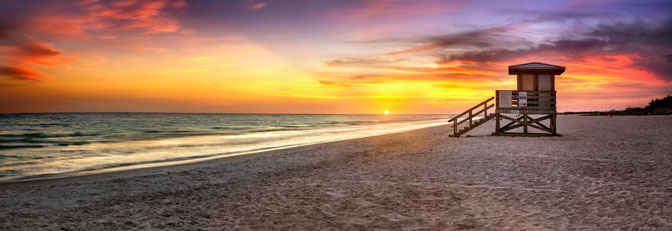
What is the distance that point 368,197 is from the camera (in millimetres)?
7648

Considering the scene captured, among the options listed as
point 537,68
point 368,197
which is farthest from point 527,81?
point 368,197

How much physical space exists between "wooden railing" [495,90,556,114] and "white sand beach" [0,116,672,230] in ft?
32.5

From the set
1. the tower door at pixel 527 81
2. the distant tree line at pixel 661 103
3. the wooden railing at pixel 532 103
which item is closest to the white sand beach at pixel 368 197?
the wooden railing at pixel 532 103

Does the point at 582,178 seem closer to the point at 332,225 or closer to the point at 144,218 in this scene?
the point at 332,225

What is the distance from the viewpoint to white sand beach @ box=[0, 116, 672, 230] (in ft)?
19.7

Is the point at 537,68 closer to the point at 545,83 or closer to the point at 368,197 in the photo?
the point at 545,83

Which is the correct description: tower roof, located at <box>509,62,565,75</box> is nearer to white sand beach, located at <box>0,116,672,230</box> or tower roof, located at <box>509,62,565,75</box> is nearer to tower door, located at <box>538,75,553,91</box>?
tower door, located at <box>538,75,553,91</box>

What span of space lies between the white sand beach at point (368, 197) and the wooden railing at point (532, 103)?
9895mm

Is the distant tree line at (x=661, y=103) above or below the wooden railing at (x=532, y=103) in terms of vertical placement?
above

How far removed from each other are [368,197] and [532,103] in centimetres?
1879

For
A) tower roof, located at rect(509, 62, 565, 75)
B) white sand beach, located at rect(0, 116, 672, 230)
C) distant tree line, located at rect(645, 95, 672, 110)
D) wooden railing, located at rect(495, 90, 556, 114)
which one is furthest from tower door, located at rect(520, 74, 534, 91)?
distant tree line, located at rect(645, 95, 672, 110)

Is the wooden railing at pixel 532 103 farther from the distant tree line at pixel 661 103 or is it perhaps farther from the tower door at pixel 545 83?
the distant tree line at pixel 661 103

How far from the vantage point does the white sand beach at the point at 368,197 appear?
6012 mm

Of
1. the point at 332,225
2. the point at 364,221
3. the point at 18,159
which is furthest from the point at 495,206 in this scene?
the point at 18,159
